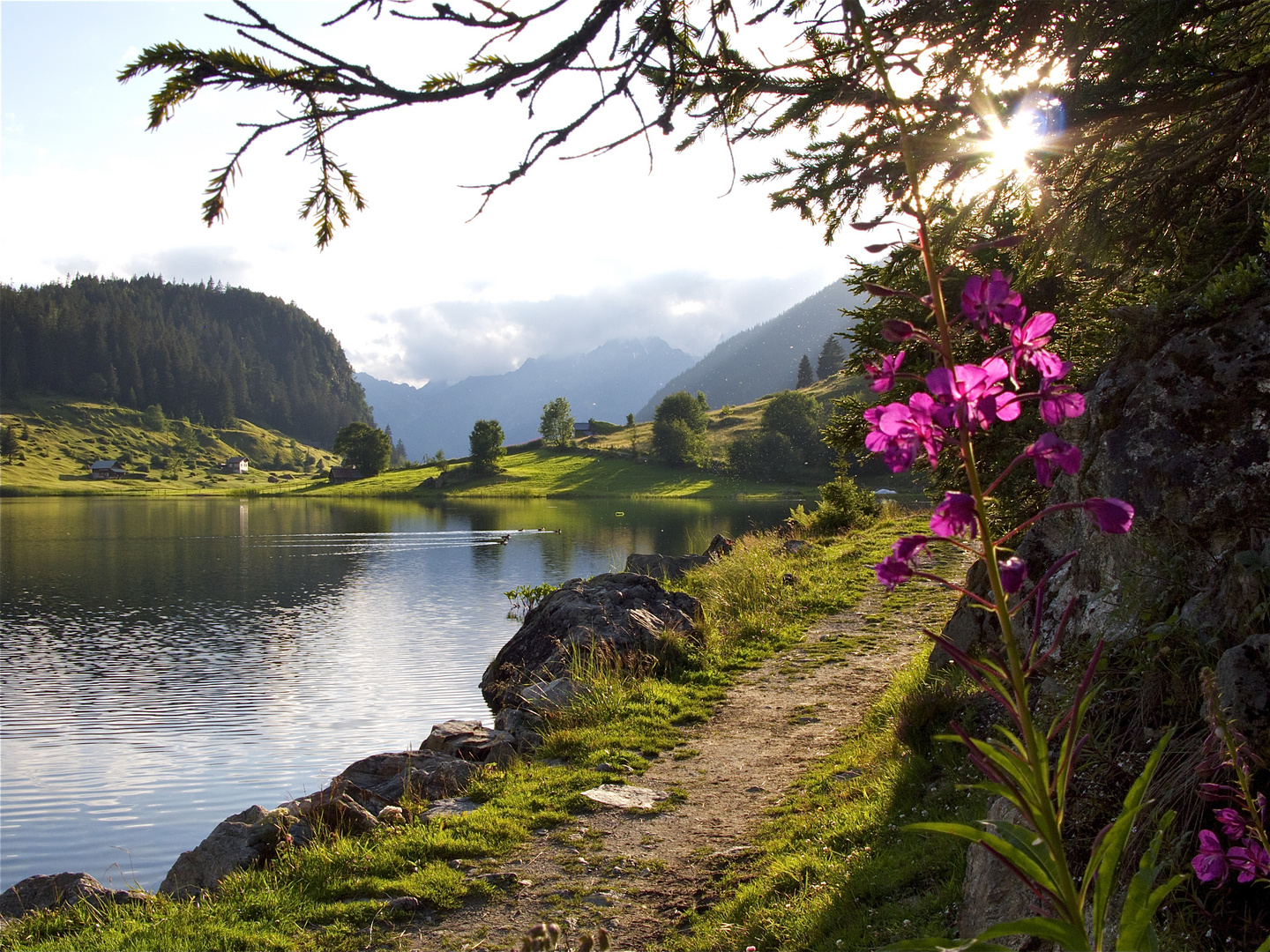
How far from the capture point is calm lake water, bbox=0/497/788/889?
11.4 meters

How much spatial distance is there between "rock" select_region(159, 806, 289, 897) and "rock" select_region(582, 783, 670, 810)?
10.2 ft

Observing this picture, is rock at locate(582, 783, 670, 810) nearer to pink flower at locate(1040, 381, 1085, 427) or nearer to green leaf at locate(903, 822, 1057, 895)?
green leaf at locate(903, 822, 1057, 895)

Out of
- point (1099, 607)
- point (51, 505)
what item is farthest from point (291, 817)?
point (51, 505)

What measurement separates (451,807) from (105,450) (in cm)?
17300

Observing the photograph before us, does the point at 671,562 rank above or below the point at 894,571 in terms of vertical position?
below

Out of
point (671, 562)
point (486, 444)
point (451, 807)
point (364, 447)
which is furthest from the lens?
point (364, 447)

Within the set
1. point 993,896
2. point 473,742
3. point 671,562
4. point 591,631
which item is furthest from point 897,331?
point 671,562

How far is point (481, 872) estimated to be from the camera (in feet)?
21.2

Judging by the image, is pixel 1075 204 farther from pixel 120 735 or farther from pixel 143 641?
pixel 143 641

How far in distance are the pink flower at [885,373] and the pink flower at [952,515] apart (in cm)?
31

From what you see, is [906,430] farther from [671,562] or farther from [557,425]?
[557,425]

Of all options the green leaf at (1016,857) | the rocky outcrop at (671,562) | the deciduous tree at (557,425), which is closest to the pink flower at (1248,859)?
the green leaf at (1016,857)

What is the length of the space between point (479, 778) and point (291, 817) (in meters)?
1.99

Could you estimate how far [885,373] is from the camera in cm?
183
